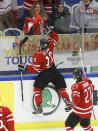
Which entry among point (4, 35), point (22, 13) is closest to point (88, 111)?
point (4, 35)

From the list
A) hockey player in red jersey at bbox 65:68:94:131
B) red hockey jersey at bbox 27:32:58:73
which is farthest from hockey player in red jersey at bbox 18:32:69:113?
hockey player in red jersey at bbox 65:68:94:131

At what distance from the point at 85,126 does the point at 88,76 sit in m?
1.01

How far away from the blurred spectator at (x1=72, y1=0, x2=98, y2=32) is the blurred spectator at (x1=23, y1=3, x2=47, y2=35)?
1.50ft

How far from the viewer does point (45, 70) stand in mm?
8922

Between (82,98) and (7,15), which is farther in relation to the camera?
(7,15)

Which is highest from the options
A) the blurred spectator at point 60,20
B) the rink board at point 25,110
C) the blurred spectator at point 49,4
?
the blurred spectator at point 49,4

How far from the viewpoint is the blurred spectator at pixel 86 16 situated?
926 centimetres

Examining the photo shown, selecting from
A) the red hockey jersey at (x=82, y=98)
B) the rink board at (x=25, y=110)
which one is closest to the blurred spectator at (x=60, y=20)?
the rink board at (x=25, y=110)

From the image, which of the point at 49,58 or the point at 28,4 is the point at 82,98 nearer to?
the point at 49,58

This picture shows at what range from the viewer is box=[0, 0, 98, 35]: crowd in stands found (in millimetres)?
9281

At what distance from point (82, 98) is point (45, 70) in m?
0.94

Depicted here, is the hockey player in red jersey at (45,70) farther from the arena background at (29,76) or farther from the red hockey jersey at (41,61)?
the arena background at (29,76)

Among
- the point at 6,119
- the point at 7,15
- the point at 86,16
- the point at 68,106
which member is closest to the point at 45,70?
the point at 68,106

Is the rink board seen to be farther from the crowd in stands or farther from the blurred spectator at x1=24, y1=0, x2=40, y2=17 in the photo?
the blurred spectator at x1=24, y1=0, x2=40, y2=17
